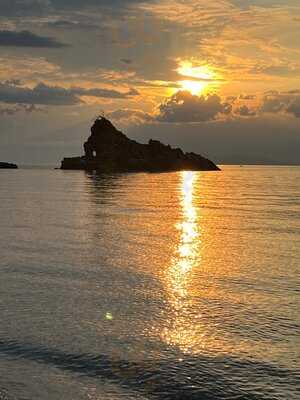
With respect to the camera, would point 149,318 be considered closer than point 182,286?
Yes

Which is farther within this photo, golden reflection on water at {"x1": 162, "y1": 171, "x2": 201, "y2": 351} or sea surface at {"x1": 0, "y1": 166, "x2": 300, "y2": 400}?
golden reflection on water at {"x1": 162, "y1": 171, "x2": 201, "y2": 351}

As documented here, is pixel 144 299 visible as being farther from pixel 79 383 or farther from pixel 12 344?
pixel 79 383

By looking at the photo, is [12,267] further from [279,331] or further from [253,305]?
[279,331]

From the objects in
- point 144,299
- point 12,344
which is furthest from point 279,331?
point 12,344

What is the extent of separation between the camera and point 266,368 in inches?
501

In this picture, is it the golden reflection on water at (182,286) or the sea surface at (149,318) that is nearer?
the sea surface at (149,318)

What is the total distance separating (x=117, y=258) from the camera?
28906mm

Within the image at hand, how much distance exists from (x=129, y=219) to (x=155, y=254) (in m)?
19.7

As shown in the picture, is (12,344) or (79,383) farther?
(12,344)

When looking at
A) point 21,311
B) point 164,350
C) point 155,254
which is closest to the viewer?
point 164,350

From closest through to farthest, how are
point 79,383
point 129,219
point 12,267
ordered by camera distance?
1. point 79,383
2. point 12,267
3. point 129,219

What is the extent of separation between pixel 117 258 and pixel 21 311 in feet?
38.4

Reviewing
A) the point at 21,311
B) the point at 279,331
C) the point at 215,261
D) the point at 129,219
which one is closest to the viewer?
the point at 279,331

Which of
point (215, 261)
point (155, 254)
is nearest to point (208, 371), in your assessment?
point (215, 261)
